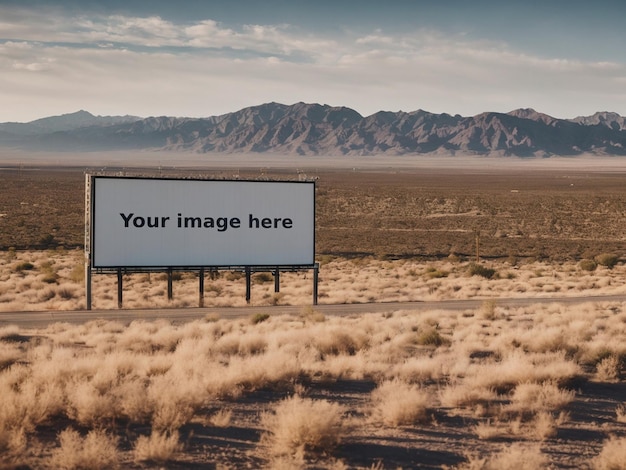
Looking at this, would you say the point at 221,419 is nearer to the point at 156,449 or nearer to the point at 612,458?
the point at 156,449

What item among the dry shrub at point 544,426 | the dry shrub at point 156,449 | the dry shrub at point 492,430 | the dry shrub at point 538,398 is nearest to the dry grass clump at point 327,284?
the dry shrub at point 538,398

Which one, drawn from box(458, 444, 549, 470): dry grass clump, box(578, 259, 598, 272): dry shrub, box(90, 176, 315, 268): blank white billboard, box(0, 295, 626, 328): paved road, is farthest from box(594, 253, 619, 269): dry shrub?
box(458, 444, 549, 470): dry grass clump

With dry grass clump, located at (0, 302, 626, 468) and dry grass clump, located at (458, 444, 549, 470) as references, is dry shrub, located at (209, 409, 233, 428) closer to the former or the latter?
dry grass clump, located at (0, 302, 626, 468)

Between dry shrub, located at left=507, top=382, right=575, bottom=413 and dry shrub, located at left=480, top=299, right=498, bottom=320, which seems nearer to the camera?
dry shrub, located at left=507, top=382, right=575, bottom=413

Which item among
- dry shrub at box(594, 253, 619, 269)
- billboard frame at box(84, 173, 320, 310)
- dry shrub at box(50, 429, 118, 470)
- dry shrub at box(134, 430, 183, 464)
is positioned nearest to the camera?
dry shrub at box(50, 429, 118, 470)

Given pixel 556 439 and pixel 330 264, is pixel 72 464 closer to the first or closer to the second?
pixel 556 439

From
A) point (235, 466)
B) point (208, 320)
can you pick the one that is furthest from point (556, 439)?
point (208, 320)

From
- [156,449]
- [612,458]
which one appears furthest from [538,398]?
[156,449]
